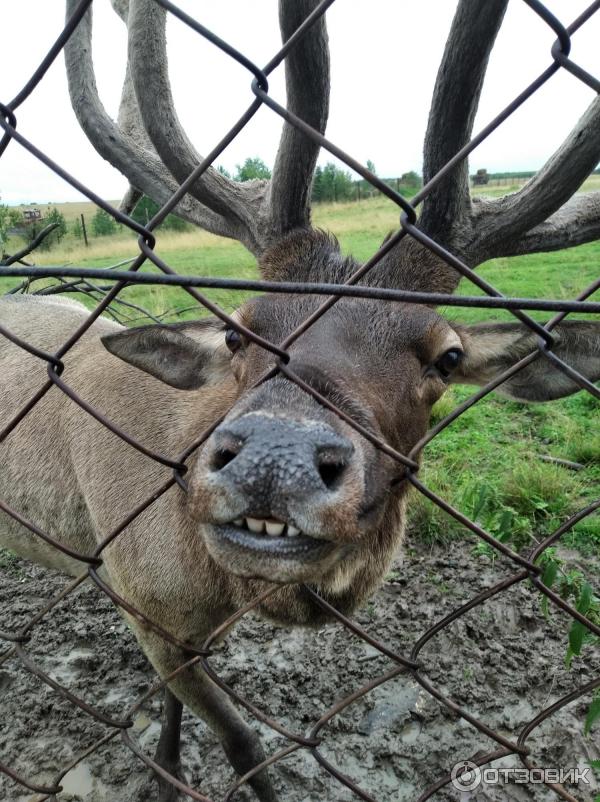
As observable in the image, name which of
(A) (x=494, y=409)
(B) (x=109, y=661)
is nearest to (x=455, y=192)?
(B) (x=109, y=661)

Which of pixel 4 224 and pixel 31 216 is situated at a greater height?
pixel 4 224

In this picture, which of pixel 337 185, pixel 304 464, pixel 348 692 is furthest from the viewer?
pixel 337 185

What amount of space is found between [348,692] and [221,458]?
96.0 inches

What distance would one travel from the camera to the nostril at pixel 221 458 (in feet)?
5.04

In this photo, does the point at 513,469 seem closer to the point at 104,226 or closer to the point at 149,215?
the point at 149,215

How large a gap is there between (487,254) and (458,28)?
1110mm

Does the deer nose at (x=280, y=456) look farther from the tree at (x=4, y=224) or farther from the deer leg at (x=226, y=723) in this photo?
the tree at (x=4, y=224)

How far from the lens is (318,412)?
1.56 meters

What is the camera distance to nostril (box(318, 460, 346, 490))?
58.1 inches

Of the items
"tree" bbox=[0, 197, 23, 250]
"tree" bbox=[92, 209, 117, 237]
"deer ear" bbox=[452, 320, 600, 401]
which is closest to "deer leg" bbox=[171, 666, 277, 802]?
"deer ear" bbox=[452, 320, 600, 401]

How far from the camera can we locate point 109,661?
3707 mm

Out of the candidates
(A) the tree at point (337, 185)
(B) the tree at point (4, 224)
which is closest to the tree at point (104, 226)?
(A) the tree at point (337, 185)

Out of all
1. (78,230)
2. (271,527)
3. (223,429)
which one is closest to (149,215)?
(223,429)

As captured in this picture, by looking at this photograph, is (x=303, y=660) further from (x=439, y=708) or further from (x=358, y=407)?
(x=358, y=407)
